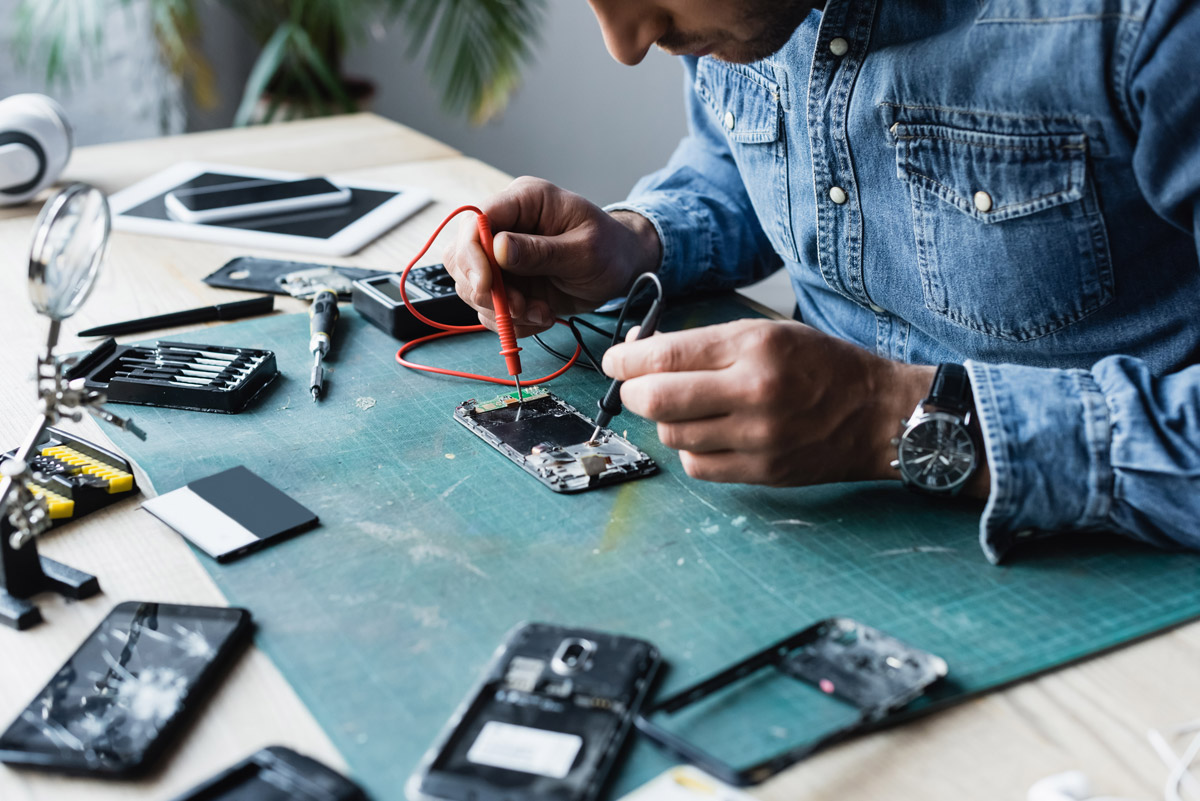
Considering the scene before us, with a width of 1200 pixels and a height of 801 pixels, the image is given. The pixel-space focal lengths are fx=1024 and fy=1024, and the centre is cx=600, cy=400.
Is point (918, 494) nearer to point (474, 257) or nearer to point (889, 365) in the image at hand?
point (889, 365)

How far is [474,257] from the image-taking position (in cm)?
106

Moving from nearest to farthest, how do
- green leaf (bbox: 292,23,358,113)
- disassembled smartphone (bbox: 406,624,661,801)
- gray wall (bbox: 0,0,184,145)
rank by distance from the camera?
disassembled smartphone (bbox: 406,624,661,801) → green leaf (bbox: 292,23,358,113) → gray wall (bbox: 0,0,184,145)

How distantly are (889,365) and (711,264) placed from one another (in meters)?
0.48

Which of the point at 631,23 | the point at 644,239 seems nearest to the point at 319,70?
the point at 644,239

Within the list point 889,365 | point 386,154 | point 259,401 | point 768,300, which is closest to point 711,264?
point 889,365

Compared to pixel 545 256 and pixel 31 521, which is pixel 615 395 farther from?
pixel 31 521

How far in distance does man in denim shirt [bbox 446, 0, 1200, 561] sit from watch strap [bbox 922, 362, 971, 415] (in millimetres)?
15

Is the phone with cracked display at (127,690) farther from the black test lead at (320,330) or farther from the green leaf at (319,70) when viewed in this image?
the green leaf at (319,70)

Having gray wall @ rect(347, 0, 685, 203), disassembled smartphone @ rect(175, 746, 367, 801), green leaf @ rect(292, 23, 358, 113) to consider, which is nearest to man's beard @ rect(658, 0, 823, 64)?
disassembled smartphone @ rect(175, 746, 367, 801)

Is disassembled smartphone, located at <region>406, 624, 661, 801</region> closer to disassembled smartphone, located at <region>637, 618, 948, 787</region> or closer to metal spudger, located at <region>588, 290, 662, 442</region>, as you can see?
disassembled smartphone, located at <region>637, 618, 948, 787</region>

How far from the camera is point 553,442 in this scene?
0.91 metres

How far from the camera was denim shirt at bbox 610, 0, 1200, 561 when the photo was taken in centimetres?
77

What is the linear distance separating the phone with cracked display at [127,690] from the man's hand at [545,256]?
1.61 feet

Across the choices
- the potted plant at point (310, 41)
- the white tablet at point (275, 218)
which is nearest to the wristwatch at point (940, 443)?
the white tablet at point (275, 218)
